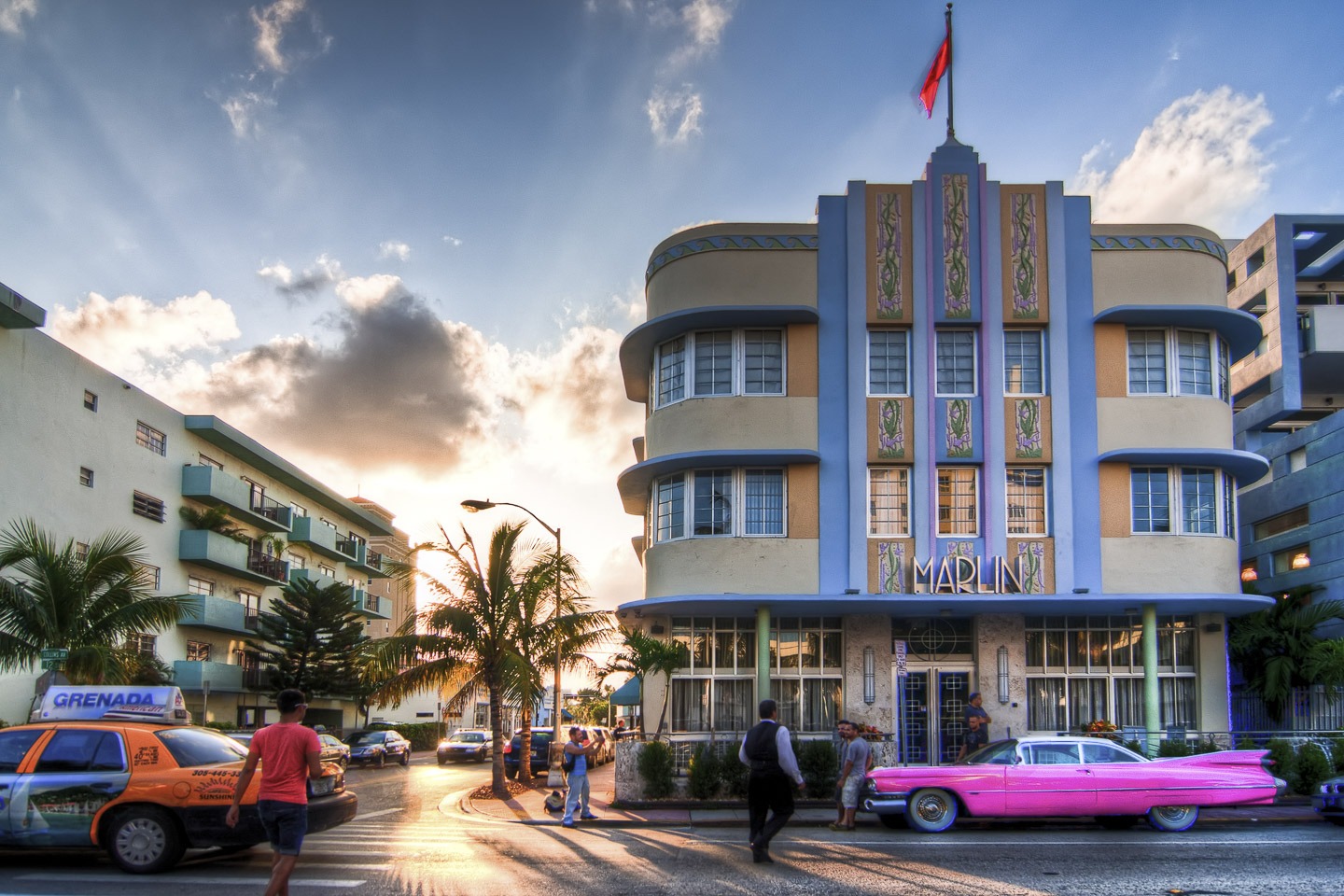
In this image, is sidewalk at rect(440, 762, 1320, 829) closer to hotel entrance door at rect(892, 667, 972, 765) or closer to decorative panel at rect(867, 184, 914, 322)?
hotel entrance door at rect(892, 667, 972, 765)

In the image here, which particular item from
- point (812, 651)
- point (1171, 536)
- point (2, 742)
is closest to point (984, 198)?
point (1171, 536)

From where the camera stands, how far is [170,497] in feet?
149

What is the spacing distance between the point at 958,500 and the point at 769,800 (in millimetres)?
12224

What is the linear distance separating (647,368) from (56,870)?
55.1 feet

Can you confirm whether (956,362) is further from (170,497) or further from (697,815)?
(170,497)

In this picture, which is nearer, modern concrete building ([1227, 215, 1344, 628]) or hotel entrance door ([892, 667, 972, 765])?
hotel entrance door ([892, 667, 972, 765])

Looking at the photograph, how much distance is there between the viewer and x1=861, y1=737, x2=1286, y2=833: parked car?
16500 millimetres

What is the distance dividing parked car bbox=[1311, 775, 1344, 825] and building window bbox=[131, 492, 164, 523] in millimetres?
36840

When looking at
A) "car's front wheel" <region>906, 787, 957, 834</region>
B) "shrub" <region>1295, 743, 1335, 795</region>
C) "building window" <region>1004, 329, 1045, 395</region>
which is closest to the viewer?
"car's front wheel" <region>906, 787, 957, 834</region>

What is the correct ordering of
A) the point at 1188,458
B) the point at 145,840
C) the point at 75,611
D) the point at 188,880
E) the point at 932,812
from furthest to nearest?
the point at 1188,458 → the point at 75,611 → the point at 932,812 → the point at 145,840 → the point at 188,880

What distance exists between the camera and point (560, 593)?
27.7 metres

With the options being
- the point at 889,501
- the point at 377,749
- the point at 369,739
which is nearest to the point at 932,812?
the point at 889,501

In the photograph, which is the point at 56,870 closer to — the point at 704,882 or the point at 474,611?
the point at 704,882

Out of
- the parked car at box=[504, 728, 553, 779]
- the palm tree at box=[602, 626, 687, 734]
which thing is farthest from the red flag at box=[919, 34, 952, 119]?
the parked car at box=[504, 728, 553, 779]
